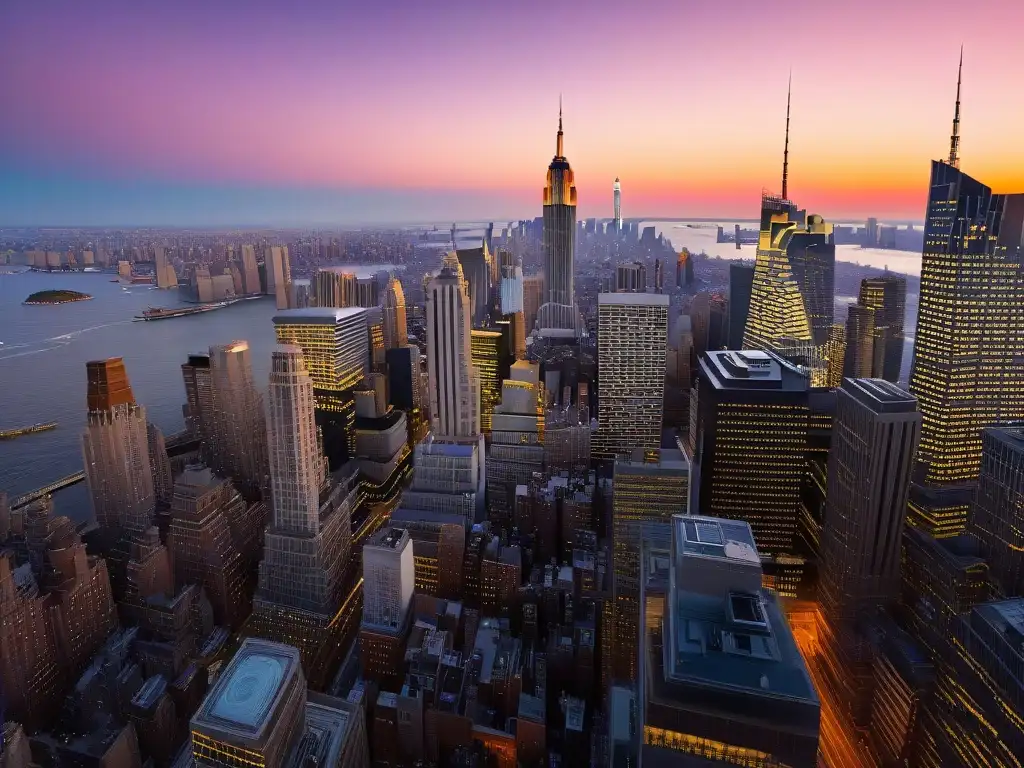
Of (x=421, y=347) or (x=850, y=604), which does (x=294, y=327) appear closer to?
(x=421, y=347)

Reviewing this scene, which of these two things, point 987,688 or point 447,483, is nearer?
point 987,688

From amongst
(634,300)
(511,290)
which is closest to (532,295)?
(511,290)

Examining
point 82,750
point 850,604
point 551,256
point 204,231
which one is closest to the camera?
point 82,750

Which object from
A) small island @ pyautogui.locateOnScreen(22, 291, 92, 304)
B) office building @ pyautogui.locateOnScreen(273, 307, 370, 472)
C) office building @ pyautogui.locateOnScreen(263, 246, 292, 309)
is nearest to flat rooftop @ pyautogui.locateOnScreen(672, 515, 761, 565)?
office building @ pyautogui.locateOnScreen(273, 307, 370, 472)

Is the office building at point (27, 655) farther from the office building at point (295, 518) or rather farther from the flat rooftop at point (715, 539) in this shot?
the flat rooftop at point (715, 539)

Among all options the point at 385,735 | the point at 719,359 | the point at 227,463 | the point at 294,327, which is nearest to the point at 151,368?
the point at 227,463

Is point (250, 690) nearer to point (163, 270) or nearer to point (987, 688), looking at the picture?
point (987, 688)
